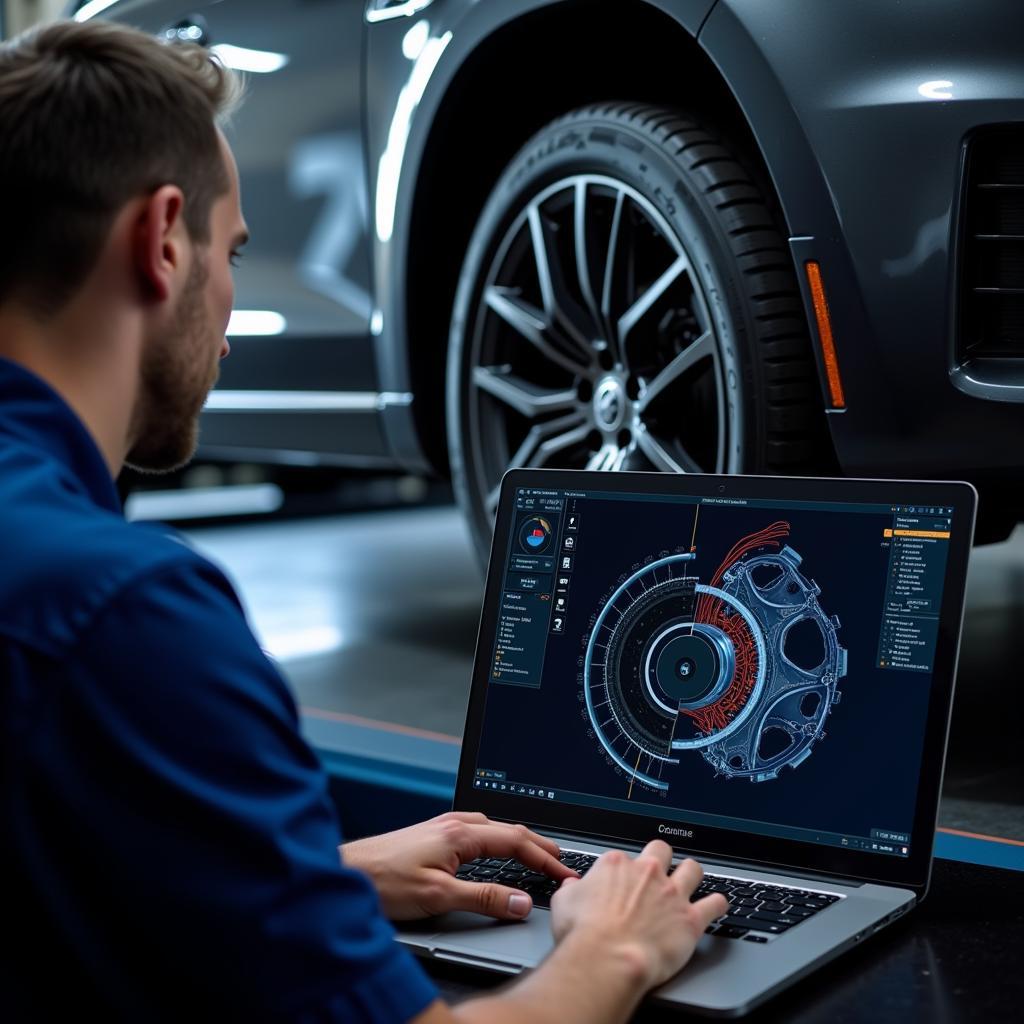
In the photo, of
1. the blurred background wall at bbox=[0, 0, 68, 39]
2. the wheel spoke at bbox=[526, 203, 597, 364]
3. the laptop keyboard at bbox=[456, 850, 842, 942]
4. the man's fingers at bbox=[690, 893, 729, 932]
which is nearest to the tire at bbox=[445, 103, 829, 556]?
the wheel spoke at bbox=[526, 203, 597, 364]

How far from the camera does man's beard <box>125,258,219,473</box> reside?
85 centimetres

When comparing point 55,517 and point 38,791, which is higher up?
point 55,517

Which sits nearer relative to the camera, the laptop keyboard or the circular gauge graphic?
the laptop keyboard

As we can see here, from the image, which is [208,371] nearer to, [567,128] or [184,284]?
[184,284]

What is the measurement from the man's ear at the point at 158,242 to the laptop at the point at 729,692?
0.50m

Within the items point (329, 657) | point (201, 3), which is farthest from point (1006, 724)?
point (201, 3)

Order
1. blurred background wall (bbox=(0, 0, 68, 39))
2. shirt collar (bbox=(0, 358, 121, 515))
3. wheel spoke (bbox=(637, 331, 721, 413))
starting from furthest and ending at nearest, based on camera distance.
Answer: blurred background wall (bbox=(0, 0, 68, 39))
wheel spoke (bbox=(637, 331, 721, 413))
shirt collar (bbox=(0, 358, 121, 515))

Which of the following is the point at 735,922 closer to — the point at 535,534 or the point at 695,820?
the point at 695,820

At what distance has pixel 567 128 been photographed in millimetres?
1866

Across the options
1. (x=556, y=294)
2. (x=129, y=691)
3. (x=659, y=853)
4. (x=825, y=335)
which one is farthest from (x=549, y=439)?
(x=129, y=691)

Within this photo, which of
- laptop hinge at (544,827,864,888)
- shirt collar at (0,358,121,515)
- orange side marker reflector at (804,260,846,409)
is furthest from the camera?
orange side marker reflector at (804,260,846,409)

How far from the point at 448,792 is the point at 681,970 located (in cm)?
72

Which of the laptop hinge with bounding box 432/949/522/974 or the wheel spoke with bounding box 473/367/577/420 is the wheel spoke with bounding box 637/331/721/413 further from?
the laptop hinge with bounding box 432/949/522/974

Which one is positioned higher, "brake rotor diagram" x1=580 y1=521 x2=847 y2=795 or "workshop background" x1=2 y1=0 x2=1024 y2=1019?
"brake rotor diagram" x1=580 y1=521 x2=847 y2=795
